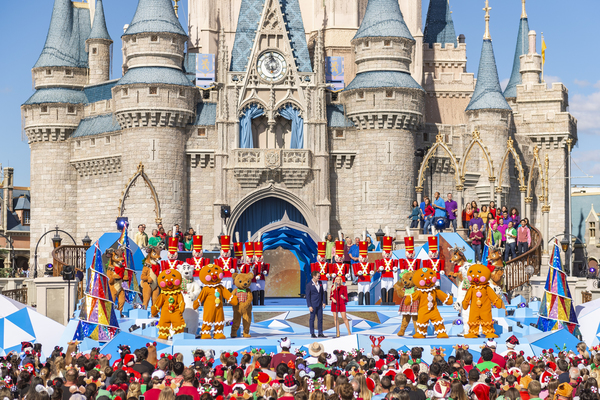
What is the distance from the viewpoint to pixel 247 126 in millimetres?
38844

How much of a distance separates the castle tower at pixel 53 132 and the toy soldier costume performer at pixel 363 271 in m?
21.6

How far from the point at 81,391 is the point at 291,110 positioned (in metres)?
29.8

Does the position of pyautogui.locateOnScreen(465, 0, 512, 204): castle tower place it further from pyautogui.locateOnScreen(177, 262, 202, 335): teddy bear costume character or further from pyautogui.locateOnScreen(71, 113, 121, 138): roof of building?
pyautogui.locateOnScreen(177, 262, 202, 335): teddy bear costume character

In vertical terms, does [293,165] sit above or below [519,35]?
below

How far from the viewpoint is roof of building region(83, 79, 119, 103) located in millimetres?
41688

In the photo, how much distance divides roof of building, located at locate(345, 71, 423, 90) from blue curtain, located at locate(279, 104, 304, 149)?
2.66 metres

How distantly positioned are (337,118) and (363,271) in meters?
18.0

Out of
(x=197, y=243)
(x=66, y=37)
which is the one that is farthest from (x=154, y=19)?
(x=197, y=243)

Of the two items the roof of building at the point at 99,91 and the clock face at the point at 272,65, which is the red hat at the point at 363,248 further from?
the roof of building at the point at 99,91

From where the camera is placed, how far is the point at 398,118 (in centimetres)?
3900

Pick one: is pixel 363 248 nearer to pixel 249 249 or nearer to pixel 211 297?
pixel 249 249

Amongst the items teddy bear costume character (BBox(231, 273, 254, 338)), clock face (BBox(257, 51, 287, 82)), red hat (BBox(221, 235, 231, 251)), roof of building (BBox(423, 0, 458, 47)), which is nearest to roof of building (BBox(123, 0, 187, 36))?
clock face (BBox(257, 51, 287, 82))

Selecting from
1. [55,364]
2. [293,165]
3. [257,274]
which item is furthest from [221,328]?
[293,165]

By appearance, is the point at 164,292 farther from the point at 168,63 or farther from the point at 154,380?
the point at 168,63
